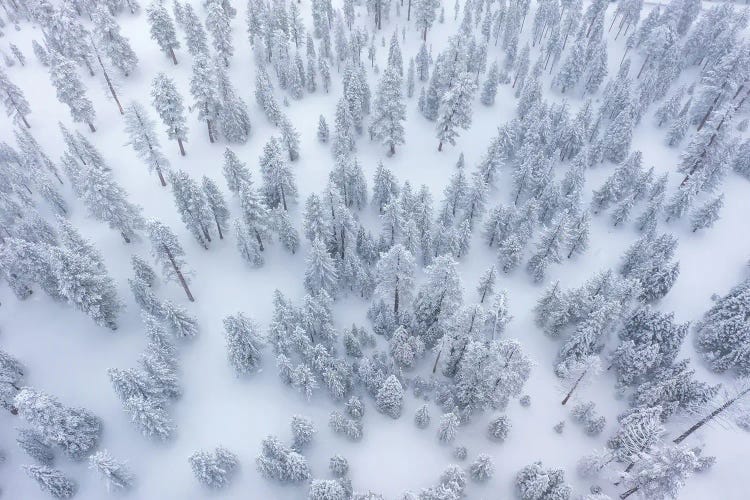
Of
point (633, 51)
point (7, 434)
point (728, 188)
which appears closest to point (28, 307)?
point (7, 434)

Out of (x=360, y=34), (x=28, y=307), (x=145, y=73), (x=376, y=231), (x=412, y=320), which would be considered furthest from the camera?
(x=360, y=34)

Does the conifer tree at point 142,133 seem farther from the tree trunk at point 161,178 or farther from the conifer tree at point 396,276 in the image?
the conifer tree at point 396,276

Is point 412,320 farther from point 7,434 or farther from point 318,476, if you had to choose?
point 7,434

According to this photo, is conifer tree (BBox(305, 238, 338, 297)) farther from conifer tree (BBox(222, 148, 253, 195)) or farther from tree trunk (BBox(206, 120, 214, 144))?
tree trunk (BBox(206, 120, 214, 144))

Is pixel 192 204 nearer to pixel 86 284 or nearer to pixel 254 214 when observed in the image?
pixel 254 214

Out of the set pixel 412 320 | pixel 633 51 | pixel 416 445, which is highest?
pixel 633 51

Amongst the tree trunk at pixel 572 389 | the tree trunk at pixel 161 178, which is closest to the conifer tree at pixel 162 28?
the tree trunk at pixel 161 178

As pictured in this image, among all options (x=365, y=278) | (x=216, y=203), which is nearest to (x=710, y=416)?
(x=365, y=278)
